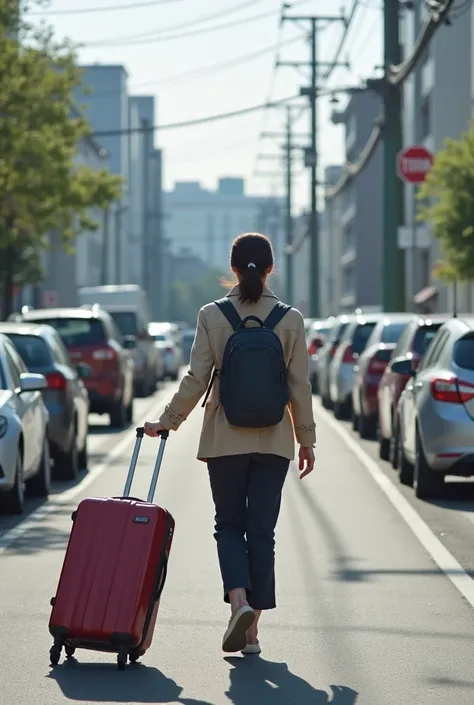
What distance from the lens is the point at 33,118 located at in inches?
1335

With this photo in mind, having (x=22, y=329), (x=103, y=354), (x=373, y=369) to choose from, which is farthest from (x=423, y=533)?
(x=103, y=354)

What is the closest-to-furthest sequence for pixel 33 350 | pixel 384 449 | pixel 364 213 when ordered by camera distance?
pixel 33 350
pixel 384 449
pixel 364 213

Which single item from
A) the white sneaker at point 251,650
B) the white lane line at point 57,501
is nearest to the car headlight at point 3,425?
the white lane line at point 57,501

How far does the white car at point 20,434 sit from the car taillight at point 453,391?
3064 mm

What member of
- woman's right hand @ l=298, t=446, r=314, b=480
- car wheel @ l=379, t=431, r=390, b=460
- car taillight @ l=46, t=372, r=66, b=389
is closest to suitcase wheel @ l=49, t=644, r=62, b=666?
woman's right hand @ l=298, t=446, r=314, b=480

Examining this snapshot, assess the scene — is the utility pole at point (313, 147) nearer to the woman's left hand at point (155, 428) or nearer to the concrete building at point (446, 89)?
the concrete building at point (446, 89)

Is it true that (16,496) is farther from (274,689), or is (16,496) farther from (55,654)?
(274,689)

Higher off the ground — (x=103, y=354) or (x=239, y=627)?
(x=103, y=354)

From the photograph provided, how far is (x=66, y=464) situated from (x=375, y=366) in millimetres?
6565

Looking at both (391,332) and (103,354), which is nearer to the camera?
(391,332)

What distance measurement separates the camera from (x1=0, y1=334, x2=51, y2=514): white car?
43.0 ft

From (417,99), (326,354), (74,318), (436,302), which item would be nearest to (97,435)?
(74,318)

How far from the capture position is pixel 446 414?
14219 mm

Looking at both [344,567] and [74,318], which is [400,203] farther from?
[344,567]
